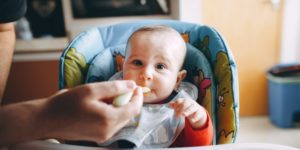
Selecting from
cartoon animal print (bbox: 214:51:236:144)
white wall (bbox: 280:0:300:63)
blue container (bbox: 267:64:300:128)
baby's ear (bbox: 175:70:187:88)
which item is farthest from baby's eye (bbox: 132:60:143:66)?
white wall (bbox: 280:0:300:63)

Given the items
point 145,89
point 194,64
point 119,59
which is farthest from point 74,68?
point 194,64

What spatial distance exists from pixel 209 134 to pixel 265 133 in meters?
1.30

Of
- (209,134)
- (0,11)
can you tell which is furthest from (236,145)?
(0,11)

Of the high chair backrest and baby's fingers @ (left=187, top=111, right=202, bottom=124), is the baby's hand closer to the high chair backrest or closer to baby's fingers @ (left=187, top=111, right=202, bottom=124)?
baby's fingers @ (left=187, top=111, right=202, bottom=124)

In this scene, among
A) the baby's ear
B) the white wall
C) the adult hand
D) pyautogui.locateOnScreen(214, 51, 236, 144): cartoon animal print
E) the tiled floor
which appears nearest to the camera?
the adult hand

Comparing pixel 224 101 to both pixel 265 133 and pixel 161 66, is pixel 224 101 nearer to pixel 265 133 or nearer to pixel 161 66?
pixel 161 66

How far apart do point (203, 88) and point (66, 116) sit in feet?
1.71

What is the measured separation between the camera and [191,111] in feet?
2.51

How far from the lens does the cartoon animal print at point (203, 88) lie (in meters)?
0.94

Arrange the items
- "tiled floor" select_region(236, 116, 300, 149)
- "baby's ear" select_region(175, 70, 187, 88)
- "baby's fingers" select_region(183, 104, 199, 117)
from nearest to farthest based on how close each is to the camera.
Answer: "baby's fingers" select_region(183, 104, 199, 117)
"baby's ear" select_region(175, 70, 187, 88)
"tiled floor" select_region(236, 116, 300, 149)

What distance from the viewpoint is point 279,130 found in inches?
79.3

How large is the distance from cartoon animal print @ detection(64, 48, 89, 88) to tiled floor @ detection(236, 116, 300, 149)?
1.18 m

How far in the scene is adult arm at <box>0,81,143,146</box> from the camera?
1.80 feet

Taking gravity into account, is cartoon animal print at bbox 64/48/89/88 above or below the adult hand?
below
